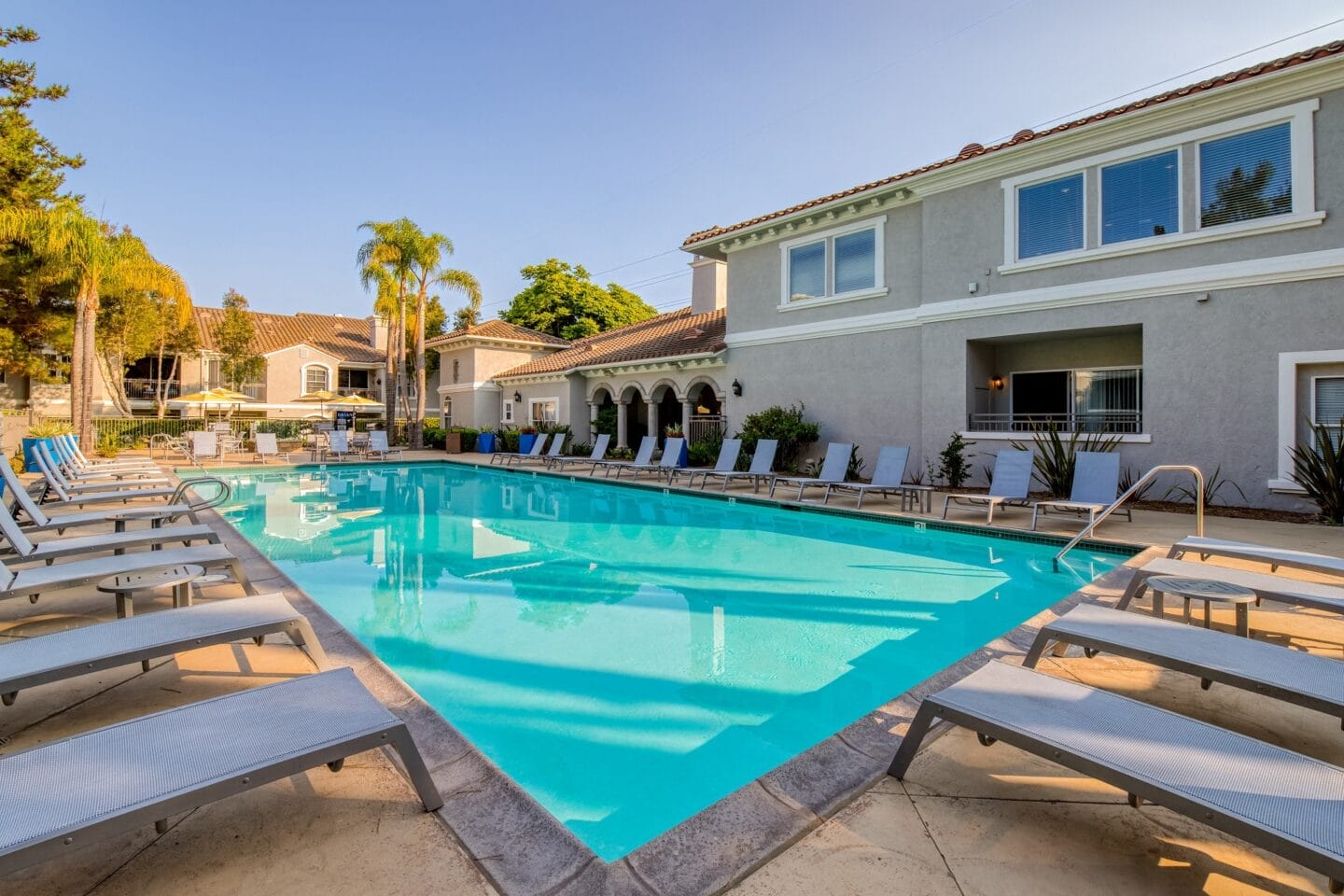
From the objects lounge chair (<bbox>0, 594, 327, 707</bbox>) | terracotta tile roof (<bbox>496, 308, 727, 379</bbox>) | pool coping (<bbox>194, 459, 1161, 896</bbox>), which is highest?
terracotta tile roof (<bbox>496, 308, 727, 379</bbox>)

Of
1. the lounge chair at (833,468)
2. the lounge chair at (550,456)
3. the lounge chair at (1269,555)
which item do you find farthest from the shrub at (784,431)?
the lounge chair at (1269,555)

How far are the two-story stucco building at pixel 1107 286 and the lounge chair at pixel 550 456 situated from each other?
714 centimetres

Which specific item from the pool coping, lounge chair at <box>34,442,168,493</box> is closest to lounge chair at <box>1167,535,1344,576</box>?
the pool coping

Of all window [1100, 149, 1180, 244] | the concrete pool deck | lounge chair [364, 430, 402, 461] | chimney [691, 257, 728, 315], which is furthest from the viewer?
lounge chair [364, 430, 402, 461]

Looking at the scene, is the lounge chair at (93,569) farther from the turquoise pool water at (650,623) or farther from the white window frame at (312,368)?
the white window frame at (312,368)

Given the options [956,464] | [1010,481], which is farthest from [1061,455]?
[956,464]

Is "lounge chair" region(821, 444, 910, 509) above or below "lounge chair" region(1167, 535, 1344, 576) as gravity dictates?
above

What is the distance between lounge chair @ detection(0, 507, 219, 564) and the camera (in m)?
4.40

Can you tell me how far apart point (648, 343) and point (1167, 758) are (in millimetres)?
20289

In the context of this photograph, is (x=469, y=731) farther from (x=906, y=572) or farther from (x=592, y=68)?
(x=592, y=68)

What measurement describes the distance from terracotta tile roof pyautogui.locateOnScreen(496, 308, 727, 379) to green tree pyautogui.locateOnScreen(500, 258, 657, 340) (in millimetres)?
16733

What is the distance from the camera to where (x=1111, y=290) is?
36.7 feet

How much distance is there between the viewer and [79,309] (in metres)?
17.4

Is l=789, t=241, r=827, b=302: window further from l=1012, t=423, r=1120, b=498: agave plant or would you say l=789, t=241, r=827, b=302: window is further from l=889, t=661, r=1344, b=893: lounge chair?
l=889, t=661, r=1344, b=893: lounge chair
